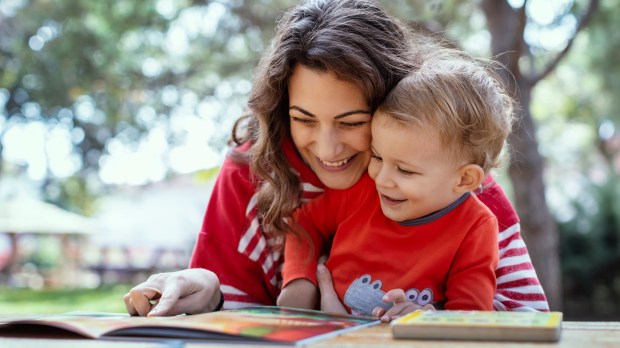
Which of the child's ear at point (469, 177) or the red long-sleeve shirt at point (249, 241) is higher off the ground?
the child's ear at point (469, 177)

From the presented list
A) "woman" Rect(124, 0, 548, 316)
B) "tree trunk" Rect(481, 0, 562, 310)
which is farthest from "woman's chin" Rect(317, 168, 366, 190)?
"tree trunk" Rect(481, 0, 562, 310)

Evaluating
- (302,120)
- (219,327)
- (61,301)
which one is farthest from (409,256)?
(61,301)

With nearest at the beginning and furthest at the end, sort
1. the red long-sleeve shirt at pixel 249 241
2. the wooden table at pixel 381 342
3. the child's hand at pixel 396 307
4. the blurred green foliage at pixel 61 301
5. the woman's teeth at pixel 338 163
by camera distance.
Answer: the wooden table at pixel 381 342, the child's hand at pixel 396 307, the woman's teeth at pixel 338 163, the red long-sleeve shirt at pixel 249 241, the blurred green foliage at pixel 61 301

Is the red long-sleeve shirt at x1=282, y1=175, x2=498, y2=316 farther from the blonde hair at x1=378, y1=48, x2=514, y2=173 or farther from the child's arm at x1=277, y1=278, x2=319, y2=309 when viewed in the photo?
the blonde hair at x1=378, y1=48, x2=514, y2=173

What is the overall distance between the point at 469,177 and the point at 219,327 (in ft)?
2.43

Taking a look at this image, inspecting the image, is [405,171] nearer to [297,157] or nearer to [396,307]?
[396,307]

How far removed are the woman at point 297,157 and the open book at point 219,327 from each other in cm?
25

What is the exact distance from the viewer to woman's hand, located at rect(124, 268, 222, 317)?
5.33 feet

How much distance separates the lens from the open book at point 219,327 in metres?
1.20

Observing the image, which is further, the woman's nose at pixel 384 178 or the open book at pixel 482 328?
the woman's nose at pixel 384 178

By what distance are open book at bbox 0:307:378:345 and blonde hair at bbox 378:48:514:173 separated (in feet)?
1.43

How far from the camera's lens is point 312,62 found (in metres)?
1.79

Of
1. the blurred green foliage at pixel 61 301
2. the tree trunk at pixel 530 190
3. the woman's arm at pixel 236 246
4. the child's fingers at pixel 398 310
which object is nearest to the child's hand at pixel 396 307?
the child's fingers at pixel 398 310

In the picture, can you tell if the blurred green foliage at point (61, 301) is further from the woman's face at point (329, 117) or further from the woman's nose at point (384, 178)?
the woman's nose at point (384, 178)
